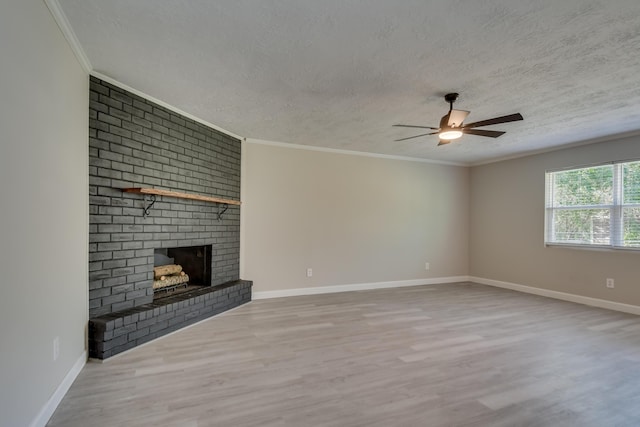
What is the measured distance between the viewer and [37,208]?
175cm

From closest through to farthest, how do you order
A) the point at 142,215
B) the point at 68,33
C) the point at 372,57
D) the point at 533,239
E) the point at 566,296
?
the point at 68,33
the point at 372,57
the point at 142,215
the point at 566,296
the point at 533,239

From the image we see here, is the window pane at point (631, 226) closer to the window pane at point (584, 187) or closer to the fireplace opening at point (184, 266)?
the window pane at point (584, 187)

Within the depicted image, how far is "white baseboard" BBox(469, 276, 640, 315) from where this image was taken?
13.9 feet

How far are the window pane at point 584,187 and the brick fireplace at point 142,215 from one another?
5.07m

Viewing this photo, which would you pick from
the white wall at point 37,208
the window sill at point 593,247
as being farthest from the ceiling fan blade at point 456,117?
the window sill at point 593,247

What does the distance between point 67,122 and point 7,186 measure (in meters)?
0.95

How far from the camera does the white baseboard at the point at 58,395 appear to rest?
1747mm

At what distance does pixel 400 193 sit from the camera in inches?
231

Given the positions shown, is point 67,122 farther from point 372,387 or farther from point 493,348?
point 493,348

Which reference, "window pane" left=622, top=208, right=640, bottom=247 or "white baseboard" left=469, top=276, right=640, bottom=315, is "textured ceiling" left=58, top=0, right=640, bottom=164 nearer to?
"window pane" left=622, top=208, right=640, bottom=247

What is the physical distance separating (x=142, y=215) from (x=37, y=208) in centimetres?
137

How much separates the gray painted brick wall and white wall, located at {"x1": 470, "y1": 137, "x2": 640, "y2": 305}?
4899 millimetres

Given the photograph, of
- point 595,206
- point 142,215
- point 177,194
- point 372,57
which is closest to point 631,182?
point 595,206

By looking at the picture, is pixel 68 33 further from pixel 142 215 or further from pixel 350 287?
pixel 350 287
